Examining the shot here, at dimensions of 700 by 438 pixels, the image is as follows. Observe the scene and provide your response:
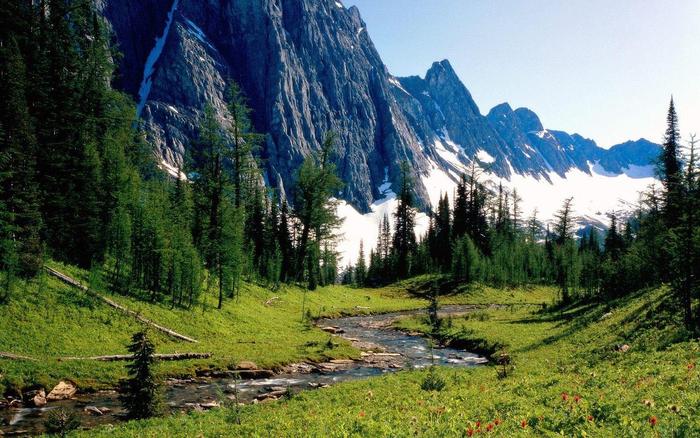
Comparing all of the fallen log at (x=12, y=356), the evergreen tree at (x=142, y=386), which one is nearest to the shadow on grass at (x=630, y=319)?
the evergreen tree at (x=142, y=386)

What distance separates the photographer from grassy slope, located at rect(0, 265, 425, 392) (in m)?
23.7

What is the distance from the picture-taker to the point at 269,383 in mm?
27000

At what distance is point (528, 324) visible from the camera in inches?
1866

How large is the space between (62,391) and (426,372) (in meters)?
20.2

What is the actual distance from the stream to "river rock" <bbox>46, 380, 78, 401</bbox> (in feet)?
1.33

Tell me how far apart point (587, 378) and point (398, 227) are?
111 metres

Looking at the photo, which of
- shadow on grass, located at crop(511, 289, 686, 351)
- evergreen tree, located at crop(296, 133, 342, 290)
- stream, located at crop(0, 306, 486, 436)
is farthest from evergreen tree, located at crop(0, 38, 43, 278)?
shadow on grass, located at crop(511, 289, 686, 351)

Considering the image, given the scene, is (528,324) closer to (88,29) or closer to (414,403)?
(414,403)

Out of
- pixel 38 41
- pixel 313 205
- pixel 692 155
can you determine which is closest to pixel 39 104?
pixel 38 41

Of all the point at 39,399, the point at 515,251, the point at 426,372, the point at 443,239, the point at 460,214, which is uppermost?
the point at 460,214

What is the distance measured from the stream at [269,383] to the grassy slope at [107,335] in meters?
1.68

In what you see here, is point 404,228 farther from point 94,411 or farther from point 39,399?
point 39,399

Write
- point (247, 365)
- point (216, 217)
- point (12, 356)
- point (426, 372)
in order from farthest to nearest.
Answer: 1. point (216, 217)
2. point (247, 365)
3. point (426, 372)
4. point (12, 356)

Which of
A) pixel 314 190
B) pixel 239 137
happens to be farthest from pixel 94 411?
pixel 314 190
